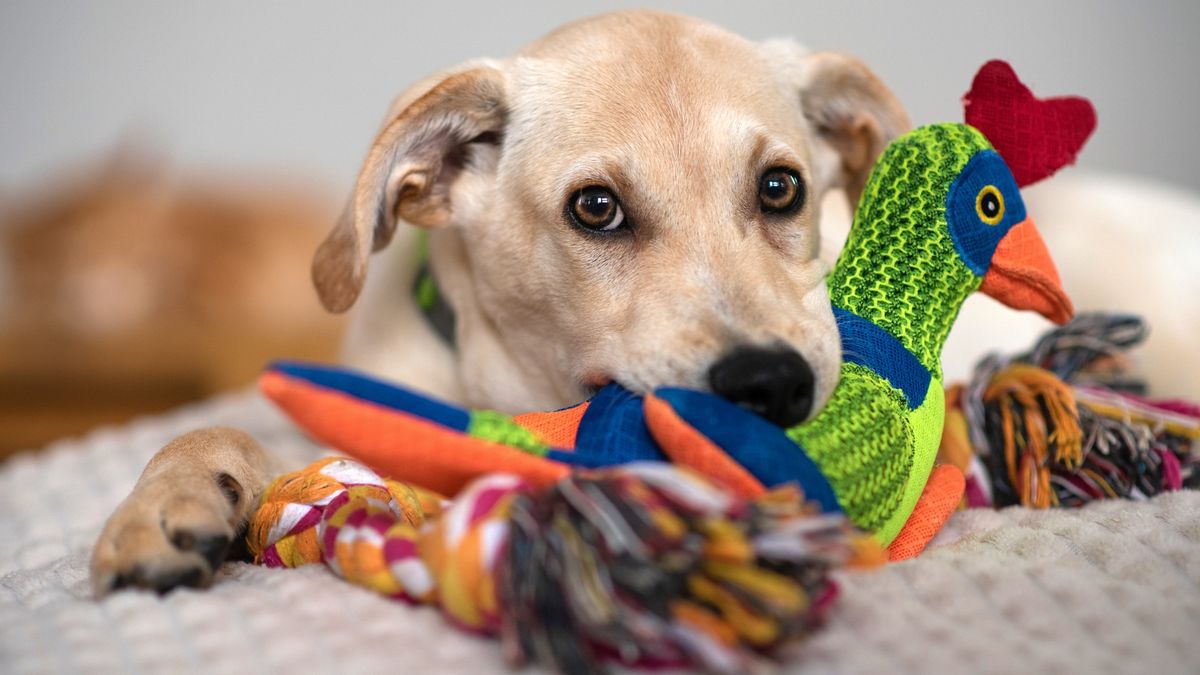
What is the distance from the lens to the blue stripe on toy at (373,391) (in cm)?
107

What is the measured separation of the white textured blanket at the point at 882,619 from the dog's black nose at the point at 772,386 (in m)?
0.24

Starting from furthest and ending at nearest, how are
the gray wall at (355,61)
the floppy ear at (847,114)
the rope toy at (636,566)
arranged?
the gray wall at (355,61) < the floppy ear at (847,114) < the rope toy at (636,566)

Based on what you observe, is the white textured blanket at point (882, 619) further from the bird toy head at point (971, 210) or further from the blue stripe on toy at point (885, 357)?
the bird toy head at point (971, 210)

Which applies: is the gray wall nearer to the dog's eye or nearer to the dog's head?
the dog's head

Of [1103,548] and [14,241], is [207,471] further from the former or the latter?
[14,241]

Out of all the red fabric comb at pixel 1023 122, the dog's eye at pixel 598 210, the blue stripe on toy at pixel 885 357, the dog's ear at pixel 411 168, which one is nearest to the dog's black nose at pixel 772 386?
the blue stripe on toy at pixel 885 357

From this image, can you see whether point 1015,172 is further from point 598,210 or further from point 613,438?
point 613,438

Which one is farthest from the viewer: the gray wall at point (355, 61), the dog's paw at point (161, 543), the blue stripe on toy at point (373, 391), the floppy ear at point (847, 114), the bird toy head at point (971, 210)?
the gray wall at point (355, 61)

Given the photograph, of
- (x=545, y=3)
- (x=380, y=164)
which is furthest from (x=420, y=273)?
(x=545, y=3)

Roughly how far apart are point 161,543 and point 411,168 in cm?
95

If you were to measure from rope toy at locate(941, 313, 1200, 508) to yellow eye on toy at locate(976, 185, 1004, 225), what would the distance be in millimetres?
349

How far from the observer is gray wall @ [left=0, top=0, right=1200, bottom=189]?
4.67m

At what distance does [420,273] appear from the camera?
2385 millimetres

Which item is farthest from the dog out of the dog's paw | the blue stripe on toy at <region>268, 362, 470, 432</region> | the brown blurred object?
the brown blurred object
